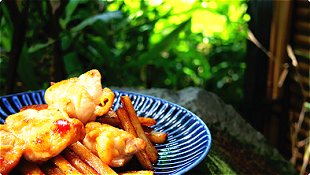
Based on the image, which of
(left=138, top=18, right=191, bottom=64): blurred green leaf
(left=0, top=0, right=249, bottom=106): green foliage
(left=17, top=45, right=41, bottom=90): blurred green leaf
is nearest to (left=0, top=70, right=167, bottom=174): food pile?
Answer: (left=0, top=0, right=249, bottom=106): green foliage

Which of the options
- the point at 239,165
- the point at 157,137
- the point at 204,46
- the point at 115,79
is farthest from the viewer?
the point at 204,46

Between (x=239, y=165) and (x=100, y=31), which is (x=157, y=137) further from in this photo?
(x=100, y=31)

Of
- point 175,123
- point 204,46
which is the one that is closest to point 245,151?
point 175,123

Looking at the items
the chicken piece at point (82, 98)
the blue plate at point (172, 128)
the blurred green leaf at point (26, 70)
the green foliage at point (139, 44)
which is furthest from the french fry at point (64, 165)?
the blurred green leaf at point (26, 70)

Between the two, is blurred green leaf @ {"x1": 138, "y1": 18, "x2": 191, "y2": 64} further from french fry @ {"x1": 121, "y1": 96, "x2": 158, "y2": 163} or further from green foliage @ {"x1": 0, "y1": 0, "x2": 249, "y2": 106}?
french fry @ {"x1": 121, "y1": 96, "x2": 158, "y2": 163}

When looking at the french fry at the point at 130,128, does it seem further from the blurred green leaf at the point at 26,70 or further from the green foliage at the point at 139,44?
the blurred green leaf at the point at 26,70
